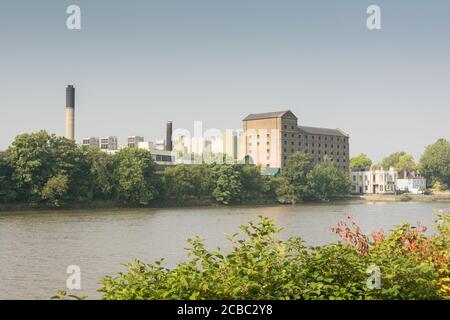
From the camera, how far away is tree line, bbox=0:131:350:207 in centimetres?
6425

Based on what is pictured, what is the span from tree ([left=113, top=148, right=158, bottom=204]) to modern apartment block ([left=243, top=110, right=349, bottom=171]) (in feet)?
156

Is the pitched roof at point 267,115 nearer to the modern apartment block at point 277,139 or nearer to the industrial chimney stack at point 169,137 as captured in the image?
the modern apartment block at point 277,139

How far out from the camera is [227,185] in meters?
87.6

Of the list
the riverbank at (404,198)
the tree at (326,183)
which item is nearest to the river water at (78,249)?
the tree at (326,183)

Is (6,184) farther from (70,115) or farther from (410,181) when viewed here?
(410,181)

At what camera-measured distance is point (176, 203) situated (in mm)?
80062

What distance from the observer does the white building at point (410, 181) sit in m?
151

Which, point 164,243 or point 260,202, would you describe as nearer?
point 164,243

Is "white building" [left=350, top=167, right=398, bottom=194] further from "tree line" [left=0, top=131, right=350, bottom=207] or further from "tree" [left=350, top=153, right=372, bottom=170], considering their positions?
"tree line" [left=0, top=131, right=350, bottom=207]

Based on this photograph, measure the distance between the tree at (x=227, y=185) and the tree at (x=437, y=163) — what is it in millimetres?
85011
